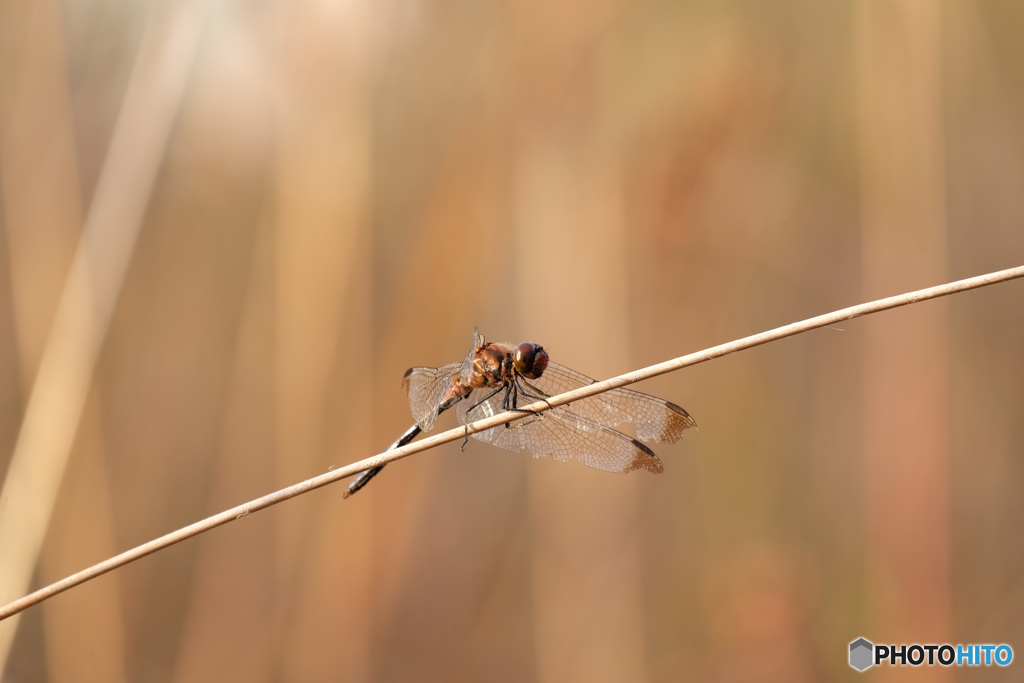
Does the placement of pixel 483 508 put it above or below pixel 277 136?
below

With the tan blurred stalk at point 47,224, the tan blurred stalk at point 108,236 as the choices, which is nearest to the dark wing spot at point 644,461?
the tan blurred stalk at point 108,236

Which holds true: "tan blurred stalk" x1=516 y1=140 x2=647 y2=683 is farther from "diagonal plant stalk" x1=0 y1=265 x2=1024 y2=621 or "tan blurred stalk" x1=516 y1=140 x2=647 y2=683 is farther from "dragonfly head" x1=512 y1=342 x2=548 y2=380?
"diagonal plant stalk" x1=0 y1=265 x2=1024 y2=621

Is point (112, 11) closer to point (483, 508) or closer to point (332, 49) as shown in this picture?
point (332, 49)

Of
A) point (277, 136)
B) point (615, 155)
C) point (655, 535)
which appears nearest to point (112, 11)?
point (277, 136)

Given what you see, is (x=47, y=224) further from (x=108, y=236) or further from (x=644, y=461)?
(x=644, y=461)

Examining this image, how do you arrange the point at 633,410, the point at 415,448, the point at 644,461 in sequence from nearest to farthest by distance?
the point at 415,448 → the point at 644,461 → the point at 633,410

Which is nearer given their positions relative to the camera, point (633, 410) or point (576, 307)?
point (633, 410)

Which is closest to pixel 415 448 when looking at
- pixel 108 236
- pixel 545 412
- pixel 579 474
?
pixel 545 412

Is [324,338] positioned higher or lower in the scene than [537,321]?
lower

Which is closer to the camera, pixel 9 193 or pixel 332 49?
pixel 9 193
